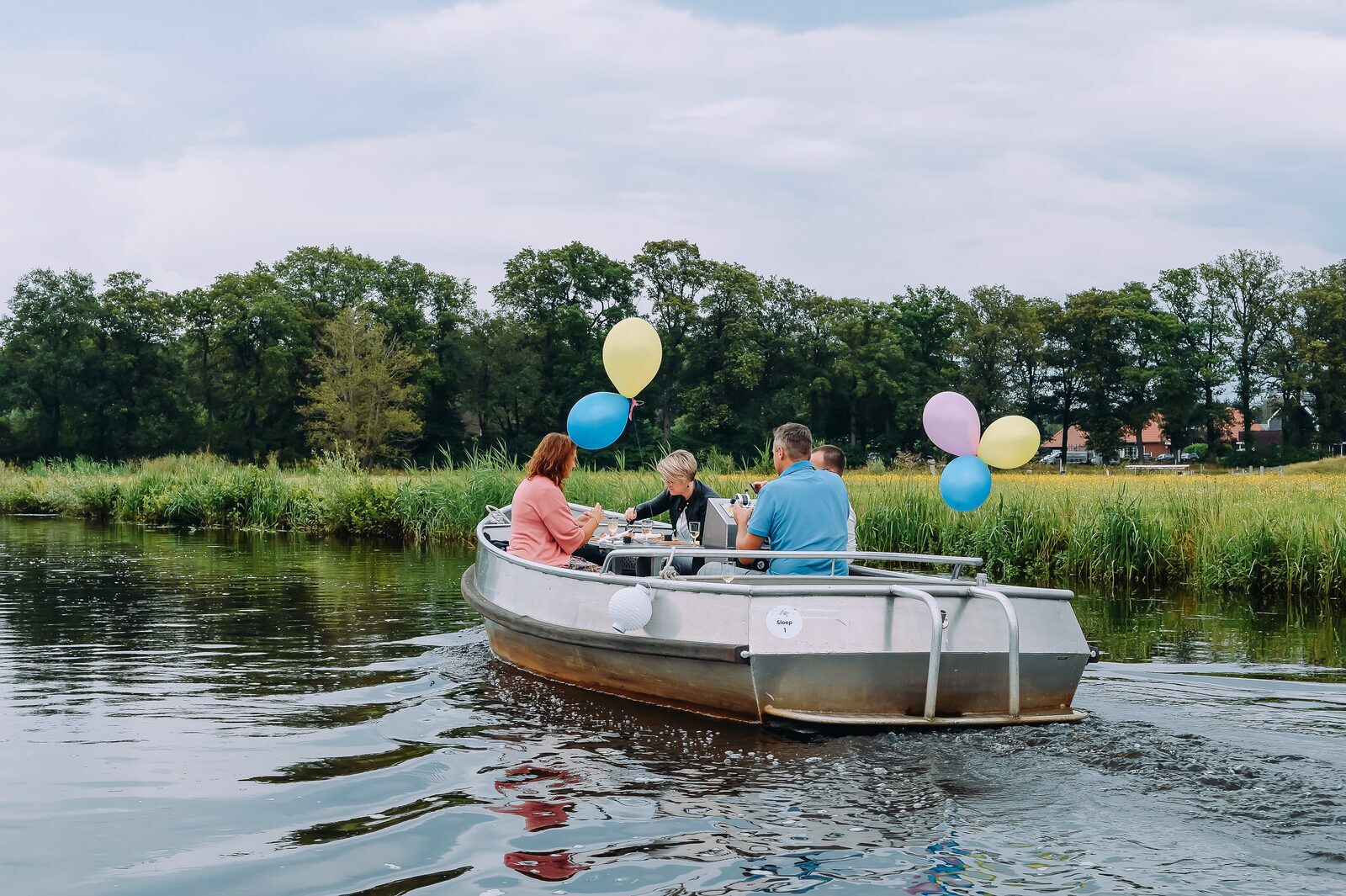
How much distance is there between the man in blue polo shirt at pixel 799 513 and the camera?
7.41m

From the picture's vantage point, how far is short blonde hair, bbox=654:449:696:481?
955 cm

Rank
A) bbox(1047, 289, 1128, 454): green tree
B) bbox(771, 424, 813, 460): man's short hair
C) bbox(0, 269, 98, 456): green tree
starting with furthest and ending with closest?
bbox(1047, 289, 1128, 454): green tree < bbox(0, 269, 98, 456): green tree < bbox(771, 424, 813, 460): man's short hair

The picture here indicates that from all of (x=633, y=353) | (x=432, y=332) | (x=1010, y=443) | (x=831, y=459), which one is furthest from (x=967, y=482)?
(x=432, y=332)

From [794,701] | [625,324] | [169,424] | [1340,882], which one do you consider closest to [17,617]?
[625,324]

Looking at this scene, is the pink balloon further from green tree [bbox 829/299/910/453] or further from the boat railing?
green tree [bbox 829/299/910/453]

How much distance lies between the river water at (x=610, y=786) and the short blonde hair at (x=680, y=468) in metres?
2.04

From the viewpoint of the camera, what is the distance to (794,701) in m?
6.59

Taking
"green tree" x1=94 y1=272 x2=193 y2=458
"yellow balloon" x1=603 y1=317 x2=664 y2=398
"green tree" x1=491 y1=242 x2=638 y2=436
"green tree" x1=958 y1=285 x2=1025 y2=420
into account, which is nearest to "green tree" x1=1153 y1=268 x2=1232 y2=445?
"green tree" x1=958 y1=285 x2=1025 y2=420

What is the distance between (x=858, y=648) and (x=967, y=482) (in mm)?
3160

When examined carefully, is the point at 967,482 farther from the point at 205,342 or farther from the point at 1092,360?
the point at 205,342

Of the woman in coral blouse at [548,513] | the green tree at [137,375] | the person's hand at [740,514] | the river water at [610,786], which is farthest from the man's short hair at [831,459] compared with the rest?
the green tree at [137,375]

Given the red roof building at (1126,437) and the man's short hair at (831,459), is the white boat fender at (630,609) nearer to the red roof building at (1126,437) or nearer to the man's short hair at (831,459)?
the man's short hair at (831,459)

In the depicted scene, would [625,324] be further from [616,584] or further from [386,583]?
[386,583]

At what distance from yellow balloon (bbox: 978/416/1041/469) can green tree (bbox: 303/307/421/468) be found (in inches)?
1924
